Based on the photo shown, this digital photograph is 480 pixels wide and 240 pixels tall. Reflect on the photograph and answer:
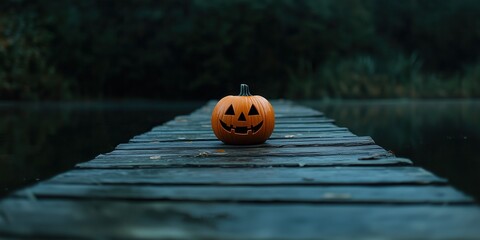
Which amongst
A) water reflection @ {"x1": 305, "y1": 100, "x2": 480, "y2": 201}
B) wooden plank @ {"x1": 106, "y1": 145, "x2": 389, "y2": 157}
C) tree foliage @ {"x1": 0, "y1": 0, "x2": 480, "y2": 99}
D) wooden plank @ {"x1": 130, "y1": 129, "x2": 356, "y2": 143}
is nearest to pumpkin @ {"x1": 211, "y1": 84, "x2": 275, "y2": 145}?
wooden plank @ {"x1": 106, "y1": 145, "x2": 389, "y2": 157}

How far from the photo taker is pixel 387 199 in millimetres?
1527

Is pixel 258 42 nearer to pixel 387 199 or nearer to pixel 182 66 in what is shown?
pixel 182 66

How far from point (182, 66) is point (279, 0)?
2580 mm

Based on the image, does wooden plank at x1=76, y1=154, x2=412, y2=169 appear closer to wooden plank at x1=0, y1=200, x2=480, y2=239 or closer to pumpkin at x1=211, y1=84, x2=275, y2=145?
pumpkin at x1=211, y1=84, x2=275, y2=145

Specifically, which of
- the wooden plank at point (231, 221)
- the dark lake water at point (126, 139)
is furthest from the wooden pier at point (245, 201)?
the dark lake water at point (126, 139)

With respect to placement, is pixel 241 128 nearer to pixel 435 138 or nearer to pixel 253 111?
pixel 253 111

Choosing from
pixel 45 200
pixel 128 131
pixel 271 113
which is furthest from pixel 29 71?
pixel 45 200

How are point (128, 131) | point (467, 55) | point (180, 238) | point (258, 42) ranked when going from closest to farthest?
point (180, 238), point (128, 131), point (258, 42), point (467, 55)

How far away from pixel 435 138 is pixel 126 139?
8.82 ft

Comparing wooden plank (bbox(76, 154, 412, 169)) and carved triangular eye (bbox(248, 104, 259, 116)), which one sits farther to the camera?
carved triangular eye (bbox(248, 104, 259, 116))

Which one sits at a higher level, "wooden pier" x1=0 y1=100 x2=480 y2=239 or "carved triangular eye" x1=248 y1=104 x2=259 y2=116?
"carved triangular eye" x1=248 y1=104 x2=259 y2=116

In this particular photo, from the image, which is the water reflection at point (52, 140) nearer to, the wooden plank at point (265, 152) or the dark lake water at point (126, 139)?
the dark lake water at point (126, 139)

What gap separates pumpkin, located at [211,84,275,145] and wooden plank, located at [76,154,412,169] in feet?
1.55

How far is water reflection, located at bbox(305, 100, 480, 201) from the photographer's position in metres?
3.32
